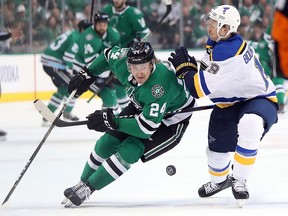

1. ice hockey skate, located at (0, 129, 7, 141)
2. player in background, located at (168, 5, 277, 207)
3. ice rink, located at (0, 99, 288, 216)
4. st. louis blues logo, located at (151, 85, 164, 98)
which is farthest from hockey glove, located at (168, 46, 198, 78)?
ice hockey skate, located at (0, 129, 7, 141)

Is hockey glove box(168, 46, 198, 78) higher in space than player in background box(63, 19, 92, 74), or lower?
higher

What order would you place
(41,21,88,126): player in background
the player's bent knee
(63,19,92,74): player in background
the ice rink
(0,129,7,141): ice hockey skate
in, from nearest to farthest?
1. the player's bent knee
2. the ice rink
3. (0,129,7,141): ice hockey skate
4. (63,19,92,74): player in background
5. (41,21,88,126): player in background

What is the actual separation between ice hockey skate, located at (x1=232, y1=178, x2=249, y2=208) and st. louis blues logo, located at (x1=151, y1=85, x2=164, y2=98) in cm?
53

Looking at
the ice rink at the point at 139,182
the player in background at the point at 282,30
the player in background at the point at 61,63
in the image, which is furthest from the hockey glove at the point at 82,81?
the player in background at the point at 61,63

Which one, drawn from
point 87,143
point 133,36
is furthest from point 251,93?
point 133,36

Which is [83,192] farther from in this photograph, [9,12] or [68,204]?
[9,12]

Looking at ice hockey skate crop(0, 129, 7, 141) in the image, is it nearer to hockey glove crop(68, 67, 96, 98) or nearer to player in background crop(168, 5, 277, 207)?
hockey glove crop(68, 67, 96, 98)

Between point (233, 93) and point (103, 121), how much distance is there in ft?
2.02

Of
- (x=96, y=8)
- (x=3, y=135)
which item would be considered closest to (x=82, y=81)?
(x=3, y=135)

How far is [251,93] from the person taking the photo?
13.3 ft

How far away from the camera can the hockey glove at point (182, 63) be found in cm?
404

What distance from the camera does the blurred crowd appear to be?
10.6 metres

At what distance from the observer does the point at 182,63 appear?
4.05 meters

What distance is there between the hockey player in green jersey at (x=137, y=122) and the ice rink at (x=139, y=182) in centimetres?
17
